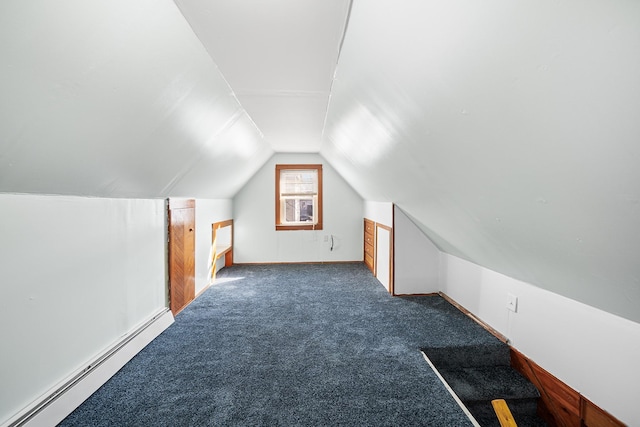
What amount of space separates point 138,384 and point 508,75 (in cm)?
251

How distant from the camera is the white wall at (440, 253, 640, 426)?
1479 mm

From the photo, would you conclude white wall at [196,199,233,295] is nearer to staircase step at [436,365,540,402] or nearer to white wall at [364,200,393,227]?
white wall at [364,200,393,227]

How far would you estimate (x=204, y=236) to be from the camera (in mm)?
3719

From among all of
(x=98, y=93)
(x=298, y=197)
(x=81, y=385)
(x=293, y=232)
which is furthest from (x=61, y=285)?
(x=298, y=197)

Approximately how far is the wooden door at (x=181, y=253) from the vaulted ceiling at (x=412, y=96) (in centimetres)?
89

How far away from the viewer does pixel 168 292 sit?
2770 millimetres

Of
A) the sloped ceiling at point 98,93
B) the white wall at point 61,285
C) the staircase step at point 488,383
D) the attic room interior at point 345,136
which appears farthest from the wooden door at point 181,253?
the staircase step at point 488,383

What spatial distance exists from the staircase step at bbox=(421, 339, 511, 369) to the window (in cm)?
319

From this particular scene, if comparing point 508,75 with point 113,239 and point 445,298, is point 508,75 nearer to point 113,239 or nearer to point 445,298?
point 113,239

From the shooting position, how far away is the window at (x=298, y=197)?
5.12 meters

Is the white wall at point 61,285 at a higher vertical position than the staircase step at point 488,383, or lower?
higher

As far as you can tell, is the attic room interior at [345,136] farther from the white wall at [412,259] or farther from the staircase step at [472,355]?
the white wall at [412,259]

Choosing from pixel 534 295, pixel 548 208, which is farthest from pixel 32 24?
pixel 534 295

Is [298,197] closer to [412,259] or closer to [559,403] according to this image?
[412,259]
